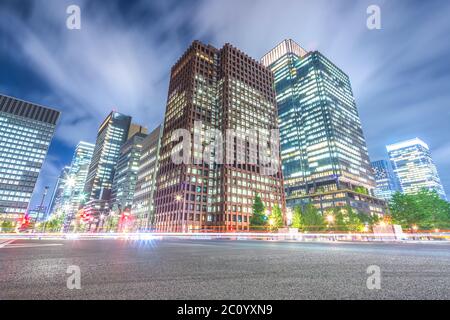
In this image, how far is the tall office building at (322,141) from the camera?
110188 millimetres

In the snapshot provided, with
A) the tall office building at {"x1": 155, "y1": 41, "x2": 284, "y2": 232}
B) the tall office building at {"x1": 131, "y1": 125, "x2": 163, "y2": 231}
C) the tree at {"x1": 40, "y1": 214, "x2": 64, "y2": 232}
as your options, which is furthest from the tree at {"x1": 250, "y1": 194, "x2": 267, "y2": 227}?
the tree at {"x1": 40, "y1": 214, "x2": 64, "y2": 232}

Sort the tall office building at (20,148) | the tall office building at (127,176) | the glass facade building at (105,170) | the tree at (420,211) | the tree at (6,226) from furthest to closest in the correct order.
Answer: the glass facade building at (105,170) → the tall office building at (127,176) → the tall office building at (20,148) → the tree at (6,226) → the tree at (420,211)

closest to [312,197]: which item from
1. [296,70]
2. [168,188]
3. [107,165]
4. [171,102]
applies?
[168,188]

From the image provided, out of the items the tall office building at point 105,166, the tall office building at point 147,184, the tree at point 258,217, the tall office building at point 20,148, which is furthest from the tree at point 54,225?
the tree at point 258,217

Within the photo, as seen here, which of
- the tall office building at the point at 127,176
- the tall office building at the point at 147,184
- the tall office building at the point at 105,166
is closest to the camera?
the tall office building at the point at 147,184

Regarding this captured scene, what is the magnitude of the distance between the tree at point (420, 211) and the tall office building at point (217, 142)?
4764cm

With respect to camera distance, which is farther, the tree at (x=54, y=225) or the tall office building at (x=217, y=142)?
the tree at (x=54, y=225)

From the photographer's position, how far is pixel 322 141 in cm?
12219

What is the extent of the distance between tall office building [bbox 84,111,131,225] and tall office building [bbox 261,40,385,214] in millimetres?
133975

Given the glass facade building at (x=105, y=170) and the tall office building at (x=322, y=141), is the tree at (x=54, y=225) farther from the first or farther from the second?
the tall office building at (x=322, y=141)

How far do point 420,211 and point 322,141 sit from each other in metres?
82.7

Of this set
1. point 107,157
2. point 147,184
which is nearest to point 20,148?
point 107,157
